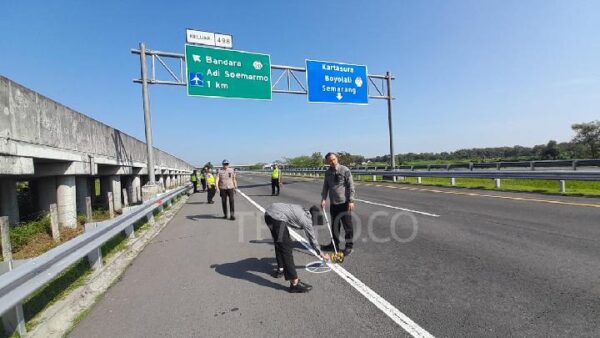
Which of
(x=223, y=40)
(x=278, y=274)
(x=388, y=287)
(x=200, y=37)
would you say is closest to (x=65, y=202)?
(x=278, y=274)

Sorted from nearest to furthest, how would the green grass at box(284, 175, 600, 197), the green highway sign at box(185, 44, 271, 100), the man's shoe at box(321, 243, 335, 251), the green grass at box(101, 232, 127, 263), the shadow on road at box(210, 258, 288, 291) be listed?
the shadow on road at box(210, 258, 288, 291)
the man's shoe at box(321, 243, 335, 251)
the green grass at box(101, 232, 127, 263)
the green grass at box(284, 175, 600, 197)
the green highway sign at box(185, 44, 271, 100)

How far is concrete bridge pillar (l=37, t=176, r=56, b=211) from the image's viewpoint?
31.8ft

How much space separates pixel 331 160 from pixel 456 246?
273 cm

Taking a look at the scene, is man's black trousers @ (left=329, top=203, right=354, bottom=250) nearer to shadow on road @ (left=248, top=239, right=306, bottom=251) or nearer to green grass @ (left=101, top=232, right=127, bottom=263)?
shadow on road @ (left=248, top=239, right=306, bottom=251)

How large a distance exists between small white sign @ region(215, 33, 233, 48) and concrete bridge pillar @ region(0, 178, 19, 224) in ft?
43.9

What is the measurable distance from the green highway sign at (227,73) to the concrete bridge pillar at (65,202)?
10.2 m

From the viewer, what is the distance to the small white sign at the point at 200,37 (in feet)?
62.5

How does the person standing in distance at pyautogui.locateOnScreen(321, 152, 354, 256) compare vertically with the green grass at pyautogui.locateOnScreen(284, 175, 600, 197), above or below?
above

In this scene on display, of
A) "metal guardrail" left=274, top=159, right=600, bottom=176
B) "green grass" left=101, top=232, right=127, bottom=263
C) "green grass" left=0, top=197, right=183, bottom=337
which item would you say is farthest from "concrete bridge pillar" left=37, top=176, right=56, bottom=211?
"metal guardrail" left=274, top=159, right=600, bottom=176

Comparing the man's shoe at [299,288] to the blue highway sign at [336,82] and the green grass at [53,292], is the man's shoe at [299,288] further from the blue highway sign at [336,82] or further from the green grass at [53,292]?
the blue highway sign at [336,82]

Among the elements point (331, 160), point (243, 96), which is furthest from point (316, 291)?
point (243, 96)

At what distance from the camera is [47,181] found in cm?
973

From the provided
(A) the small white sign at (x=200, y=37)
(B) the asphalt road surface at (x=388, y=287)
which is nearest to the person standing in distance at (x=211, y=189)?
(A) the small white sign at (x=200, y=37)

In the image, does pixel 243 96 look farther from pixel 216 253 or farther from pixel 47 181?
pixel 216 253
